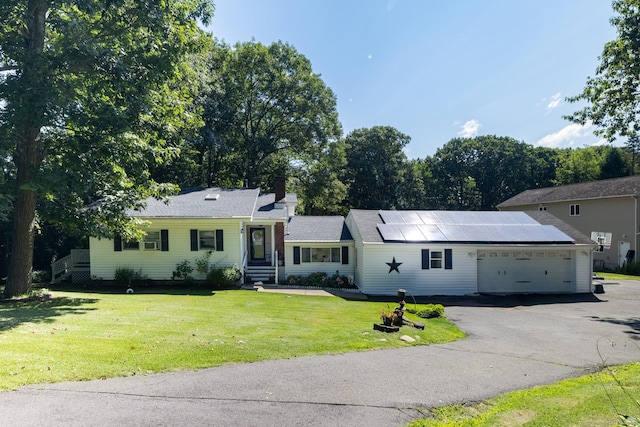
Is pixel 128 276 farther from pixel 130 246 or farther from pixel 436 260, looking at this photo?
pixel 436 260

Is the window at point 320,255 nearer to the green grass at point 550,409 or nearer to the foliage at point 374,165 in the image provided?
the green grass at point 550,409

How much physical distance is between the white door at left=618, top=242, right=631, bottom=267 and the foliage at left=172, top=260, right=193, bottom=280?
31.6 metres

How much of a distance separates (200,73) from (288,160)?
39.6ft

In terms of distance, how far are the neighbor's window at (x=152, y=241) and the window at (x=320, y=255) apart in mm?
7111

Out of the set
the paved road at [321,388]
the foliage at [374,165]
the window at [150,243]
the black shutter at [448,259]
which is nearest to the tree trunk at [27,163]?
the window at [150,243]

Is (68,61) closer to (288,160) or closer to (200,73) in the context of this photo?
(200,73)

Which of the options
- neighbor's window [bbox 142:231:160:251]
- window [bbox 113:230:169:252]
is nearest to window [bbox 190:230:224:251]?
window [bbox 113:230:169:252]

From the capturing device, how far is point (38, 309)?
1002cm

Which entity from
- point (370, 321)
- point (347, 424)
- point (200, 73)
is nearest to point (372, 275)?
point (370, 321)

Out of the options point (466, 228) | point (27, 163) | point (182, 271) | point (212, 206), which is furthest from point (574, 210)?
point (27, 163)

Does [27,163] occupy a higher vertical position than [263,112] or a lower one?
lower

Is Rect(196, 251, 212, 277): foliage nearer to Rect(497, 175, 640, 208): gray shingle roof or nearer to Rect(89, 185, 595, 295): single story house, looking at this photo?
Rect(89, 185, 595, 295): single story house

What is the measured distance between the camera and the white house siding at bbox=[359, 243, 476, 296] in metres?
17.9

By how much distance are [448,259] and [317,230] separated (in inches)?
299
